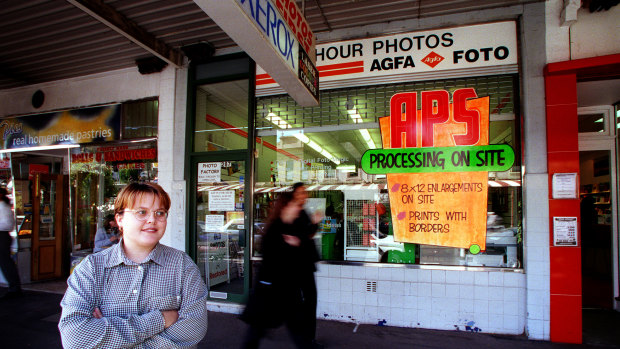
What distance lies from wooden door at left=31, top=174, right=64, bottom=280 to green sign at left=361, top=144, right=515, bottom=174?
6484mm

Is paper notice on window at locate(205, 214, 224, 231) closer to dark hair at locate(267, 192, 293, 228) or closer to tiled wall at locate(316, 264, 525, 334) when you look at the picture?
tiled wall at locate(316, 264, 525, 334)

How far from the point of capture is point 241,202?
18.2ft

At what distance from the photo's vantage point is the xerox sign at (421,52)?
4594mm

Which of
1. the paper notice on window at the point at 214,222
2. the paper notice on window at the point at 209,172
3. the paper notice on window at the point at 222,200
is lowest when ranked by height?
the paper notice on window at the point at 214,222

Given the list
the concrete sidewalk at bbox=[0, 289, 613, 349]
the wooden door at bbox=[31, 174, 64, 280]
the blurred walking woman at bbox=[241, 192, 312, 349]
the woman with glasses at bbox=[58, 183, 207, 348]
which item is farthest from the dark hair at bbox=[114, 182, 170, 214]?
the wooden door at bbox=[31, 174, 64, 280]

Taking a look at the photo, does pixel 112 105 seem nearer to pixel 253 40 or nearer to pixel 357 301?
pixel 253 40

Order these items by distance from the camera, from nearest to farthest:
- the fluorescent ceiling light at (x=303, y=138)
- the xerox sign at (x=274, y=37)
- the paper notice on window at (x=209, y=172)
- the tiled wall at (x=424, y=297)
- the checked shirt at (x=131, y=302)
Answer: the checked shirt at (x=131, y=302)
the xerox sign at (x=274, y=37)
the tiled wall at (x=424, y=297)
the fluorescent ceiling light at (x=303, y=138)
the paper notice on window at (x=209, y=172)

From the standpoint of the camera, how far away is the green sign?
178 inches

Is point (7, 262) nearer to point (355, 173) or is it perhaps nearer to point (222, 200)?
point (222, 200)

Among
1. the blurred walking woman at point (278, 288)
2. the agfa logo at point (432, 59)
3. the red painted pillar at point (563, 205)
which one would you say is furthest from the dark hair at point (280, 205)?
the red painted pillar at point (563, 205)

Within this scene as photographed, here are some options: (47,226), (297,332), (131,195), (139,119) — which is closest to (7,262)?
(47,226)

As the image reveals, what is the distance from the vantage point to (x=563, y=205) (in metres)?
4.18

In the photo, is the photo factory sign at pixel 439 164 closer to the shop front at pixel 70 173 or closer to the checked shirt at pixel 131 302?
the checked shirt at pixel 131 302

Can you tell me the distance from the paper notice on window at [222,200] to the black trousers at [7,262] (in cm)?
324
